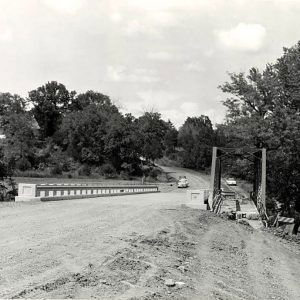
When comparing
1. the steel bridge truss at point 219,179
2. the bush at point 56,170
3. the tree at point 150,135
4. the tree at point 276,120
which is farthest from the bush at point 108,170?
the steel bridge truss at point 219,179

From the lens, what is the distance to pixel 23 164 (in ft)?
266

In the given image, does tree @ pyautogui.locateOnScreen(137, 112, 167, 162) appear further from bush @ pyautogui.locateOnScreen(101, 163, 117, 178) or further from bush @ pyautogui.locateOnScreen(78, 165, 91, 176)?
bush @ pyautogui.locateOnScreen(78, 165, 91, 176)

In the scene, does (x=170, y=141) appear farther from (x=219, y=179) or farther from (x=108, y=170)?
(x=219, y=179)

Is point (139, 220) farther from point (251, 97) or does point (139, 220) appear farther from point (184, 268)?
point (251, 97)

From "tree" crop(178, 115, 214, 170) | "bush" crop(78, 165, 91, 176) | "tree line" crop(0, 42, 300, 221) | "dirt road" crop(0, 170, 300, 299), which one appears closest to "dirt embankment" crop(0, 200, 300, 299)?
"dirt road" crop(0, 170, 300, 299)

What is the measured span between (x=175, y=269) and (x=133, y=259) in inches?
35.3

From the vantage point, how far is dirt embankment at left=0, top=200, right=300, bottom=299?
861 centimetres

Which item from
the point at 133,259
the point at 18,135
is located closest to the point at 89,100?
the point at 18,135

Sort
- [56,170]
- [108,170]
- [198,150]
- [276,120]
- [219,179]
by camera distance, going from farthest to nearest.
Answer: [198,150] → [108,170] → [56,170] → [276,120] → [219,179]

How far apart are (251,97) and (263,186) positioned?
20.9 metres

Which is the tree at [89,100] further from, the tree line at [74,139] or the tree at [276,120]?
the tree at [276,120]

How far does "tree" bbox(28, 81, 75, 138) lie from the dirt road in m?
97.5

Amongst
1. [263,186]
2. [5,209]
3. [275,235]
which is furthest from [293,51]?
[5,209]

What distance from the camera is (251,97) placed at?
160ft
